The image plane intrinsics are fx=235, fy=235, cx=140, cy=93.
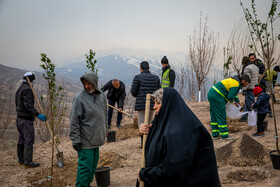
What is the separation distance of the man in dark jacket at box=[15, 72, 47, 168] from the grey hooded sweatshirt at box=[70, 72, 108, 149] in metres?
1.79

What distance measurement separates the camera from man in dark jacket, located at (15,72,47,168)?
4.66 m

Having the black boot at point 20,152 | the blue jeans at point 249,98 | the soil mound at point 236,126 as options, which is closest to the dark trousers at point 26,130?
the black boot at point 20,152

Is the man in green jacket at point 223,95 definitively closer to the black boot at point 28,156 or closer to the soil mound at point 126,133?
the soil mound at point 126,133

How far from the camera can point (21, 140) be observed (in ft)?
16.5

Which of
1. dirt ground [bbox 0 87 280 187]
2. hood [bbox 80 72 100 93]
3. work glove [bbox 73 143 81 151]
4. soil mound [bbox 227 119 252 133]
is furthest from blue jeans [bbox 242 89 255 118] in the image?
work glove [bbox 73 143 81 151]

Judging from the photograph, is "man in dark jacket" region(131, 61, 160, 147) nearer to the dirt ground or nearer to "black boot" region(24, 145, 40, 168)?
the dirt ground

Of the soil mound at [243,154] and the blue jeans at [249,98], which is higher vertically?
the blue jeans at [249,98]

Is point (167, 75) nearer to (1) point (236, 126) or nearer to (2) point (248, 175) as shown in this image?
(1) point (236, 126)

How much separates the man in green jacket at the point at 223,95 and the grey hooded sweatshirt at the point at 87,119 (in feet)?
10.2

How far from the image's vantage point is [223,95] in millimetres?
5375

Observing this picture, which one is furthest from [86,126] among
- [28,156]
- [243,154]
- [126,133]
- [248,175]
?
[126,133]

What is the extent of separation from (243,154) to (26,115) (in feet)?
14.3

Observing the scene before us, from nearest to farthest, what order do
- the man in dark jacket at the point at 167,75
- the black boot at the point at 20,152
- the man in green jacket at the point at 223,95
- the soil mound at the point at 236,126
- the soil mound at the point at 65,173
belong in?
the soil mound at the point at 65,173, the black boot at the point at 20,152, the man in green jacket at the point at 223,95, the man in dark jacket at the point at 167,75, the soil mound at the point at 236,126

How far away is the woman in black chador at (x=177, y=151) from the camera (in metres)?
1.63
